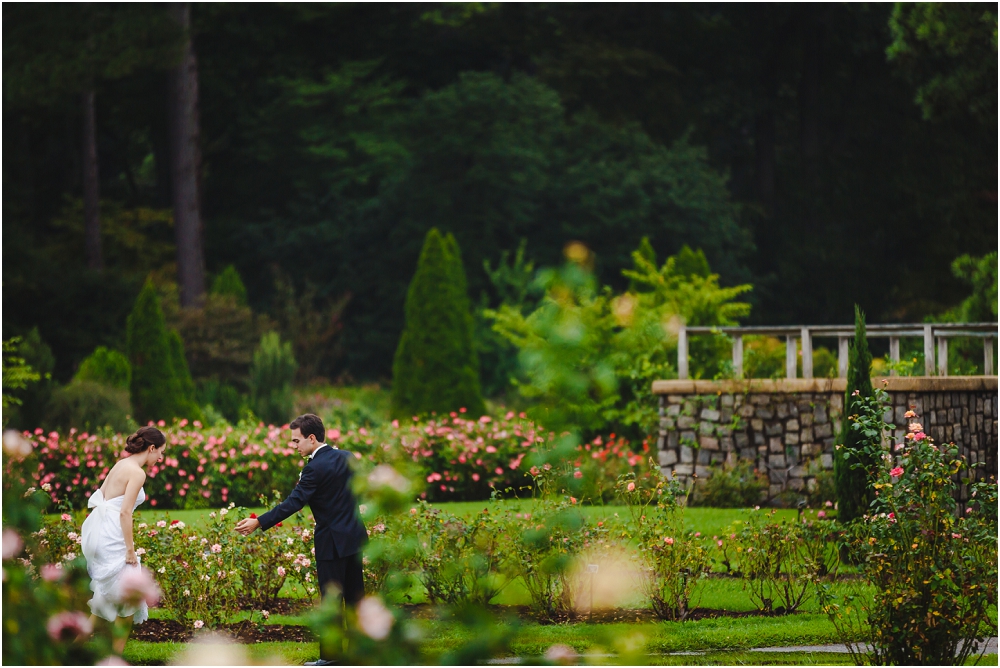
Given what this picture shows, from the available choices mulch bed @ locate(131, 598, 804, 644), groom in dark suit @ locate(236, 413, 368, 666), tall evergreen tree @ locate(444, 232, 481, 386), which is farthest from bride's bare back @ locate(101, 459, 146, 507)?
tall evergreen tree @ locate(444, 232, 481, 386)

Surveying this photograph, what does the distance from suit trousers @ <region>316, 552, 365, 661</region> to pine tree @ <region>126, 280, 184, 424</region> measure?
1134cm

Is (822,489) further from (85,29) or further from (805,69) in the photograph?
(805,69)

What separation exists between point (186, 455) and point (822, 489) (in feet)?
24.6

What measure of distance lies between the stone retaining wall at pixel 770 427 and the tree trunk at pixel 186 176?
1547 centimetres

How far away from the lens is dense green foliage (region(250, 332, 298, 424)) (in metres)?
20.3

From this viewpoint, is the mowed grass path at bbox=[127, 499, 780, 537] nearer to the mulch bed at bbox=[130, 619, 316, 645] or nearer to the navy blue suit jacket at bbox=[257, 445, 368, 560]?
the mulch bed at bbox=[130, 619, 316, 645]

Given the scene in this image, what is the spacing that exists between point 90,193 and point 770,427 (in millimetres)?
18366

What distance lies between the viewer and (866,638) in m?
6.05

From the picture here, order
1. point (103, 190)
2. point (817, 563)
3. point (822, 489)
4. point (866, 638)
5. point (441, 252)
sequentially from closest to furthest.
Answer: point (866, 638)
point (817, 563)
point (822, 489)
point (441, 252)
point (103, 190)

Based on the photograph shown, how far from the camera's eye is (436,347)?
59.3 feet

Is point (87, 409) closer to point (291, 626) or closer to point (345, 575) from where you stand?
point (291, 626)

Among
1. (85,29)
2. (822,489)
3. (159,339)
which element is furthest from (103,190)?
(822,489)

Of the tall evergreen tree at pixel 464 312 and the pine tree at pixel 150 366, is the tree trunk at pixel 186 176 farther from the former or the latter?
the tall evergreen tree at pixel 464 312

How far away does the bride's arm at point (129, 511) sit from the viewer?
5.91 metres
